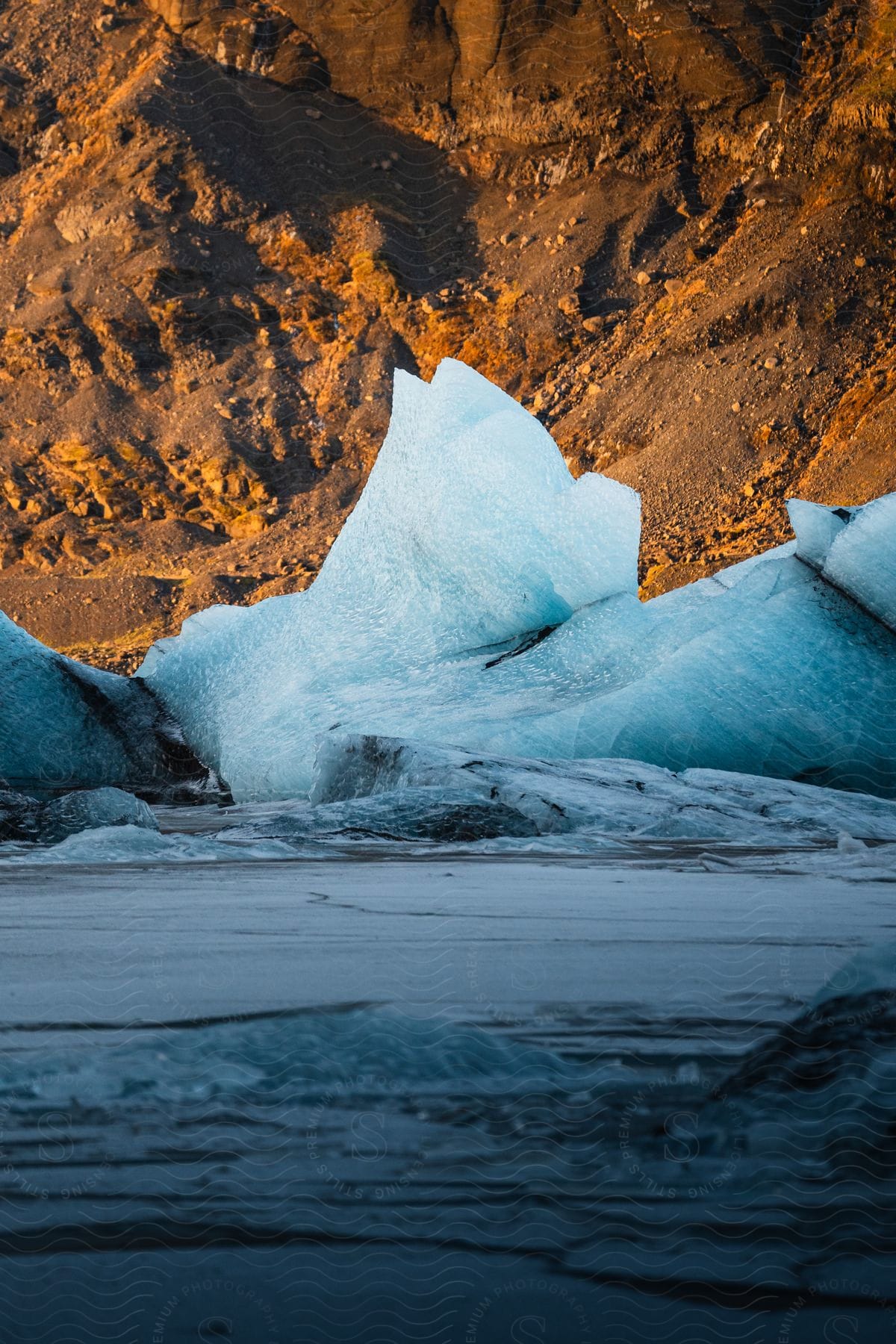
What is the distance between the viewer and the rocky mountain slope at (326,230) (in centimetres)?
2097

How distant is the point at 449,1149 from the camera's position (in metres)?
0.80

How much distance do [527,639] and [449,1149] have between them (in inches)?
165

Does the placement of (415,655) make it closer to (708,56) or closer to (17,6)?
(708,56)

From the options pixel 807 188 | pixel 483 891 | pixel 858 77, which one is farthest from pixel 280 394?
pixel 483 891

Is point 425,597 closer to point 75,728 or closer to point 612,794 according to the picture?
point 75,728

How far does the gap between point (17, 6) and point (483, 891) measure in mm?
30241

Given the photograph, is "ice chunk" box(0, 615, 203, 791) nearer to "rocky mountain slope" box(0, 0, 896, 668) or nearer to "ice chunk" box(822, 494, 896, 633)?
"ice chunk" box(822, 494, 896, 633)

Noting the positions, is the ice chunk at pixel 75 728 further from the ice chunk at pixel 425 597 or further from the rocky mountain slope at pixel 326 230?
the rocky mountain slope at pixel 326 230

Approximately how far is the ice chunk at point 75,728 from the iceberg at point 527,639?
0.50ft

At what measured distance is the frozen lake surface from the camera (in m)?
0.72

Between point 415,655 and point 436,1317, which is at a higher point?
point 436,1317

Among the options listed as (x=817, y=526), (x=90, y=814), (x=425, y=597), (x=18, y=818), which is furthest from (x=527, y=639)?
(x=18, y=818)

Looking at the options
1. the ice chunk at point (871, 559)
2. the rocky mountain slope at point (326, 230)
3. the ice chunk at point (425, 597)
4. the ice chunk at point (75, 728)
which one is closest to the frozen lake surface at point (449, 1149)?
the ice chunk at point (425, 597)

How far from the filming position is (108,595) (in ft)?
69.6
